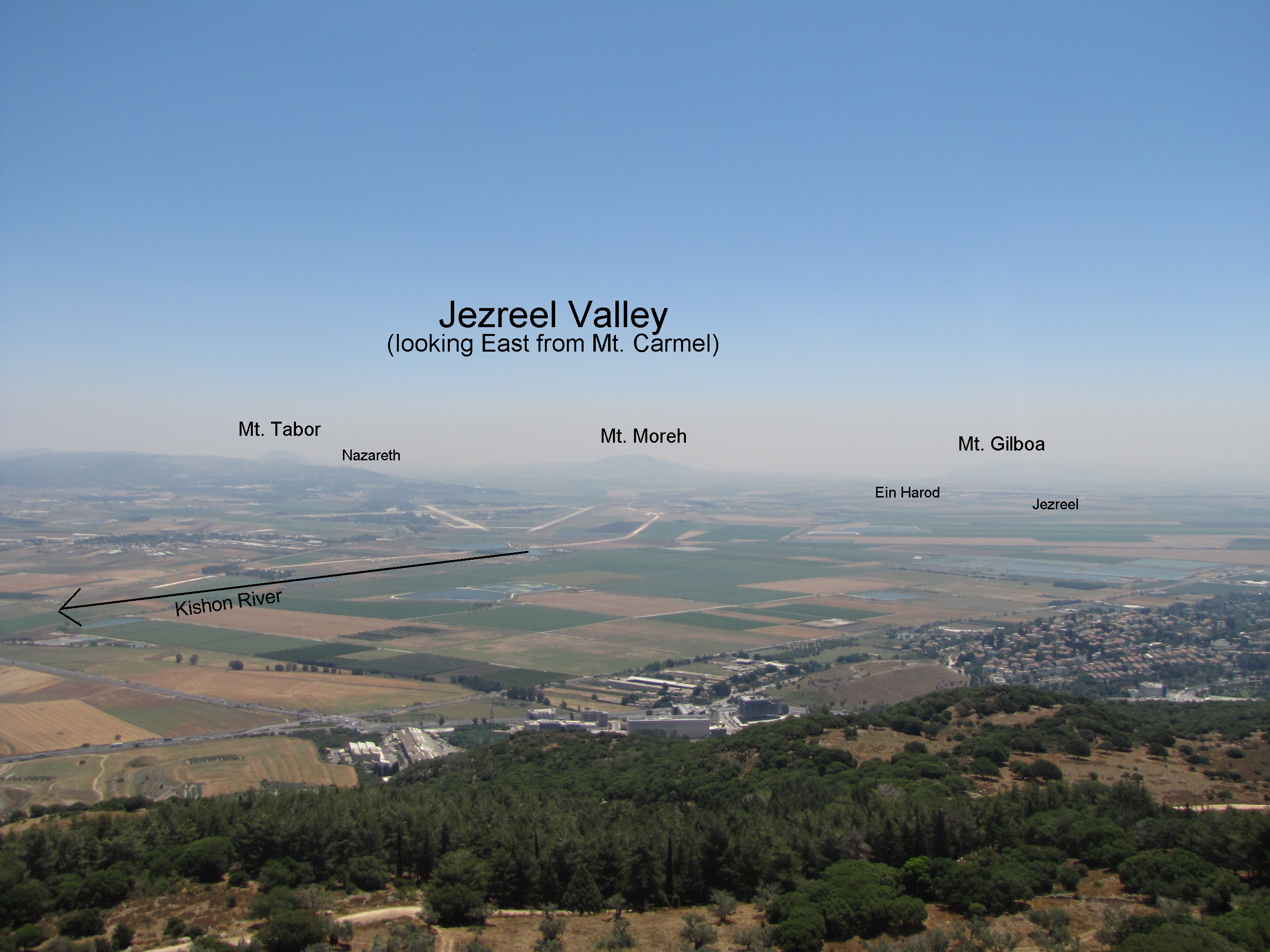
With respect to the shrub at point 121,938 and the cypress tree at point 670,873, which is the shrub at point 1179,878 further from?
the shrub at point 121,938

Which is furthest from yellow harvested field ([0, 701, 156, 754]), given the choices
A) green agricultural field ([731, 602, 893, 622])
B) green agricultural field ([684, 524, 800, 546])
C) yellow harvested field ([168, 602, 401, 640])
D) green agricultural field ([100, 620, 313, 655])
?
green agricultural field ([684, 524, 800, 546])

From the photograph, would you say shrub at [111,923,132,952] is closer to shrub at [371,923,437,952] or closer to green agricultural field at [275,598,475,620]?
shrub at [371,923,437,952]

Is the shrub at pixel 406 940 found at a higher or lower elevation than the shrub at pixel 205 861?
higher

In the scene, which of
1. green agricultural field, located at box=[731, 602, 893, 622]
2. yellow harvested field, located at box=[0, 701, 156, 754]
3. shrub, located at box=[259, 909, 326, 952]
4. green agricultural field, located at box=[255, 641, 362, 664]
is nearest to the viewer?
shrub, located at box=[259, 909, 326, 952]

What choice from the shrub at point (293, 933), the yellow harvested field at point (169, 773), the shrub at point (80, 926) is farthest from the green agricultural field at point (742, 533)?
the shrub at point (293, 933)

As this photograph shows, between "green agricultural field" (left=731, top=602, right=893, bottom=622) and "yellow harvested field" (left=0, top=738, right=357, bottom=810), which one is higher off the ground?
"green agricultural field" (left=731, top=602, right=893, bottom=622)

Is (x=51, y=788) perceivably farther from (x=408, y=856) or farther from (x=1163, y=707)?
(x=1163, y=707)
